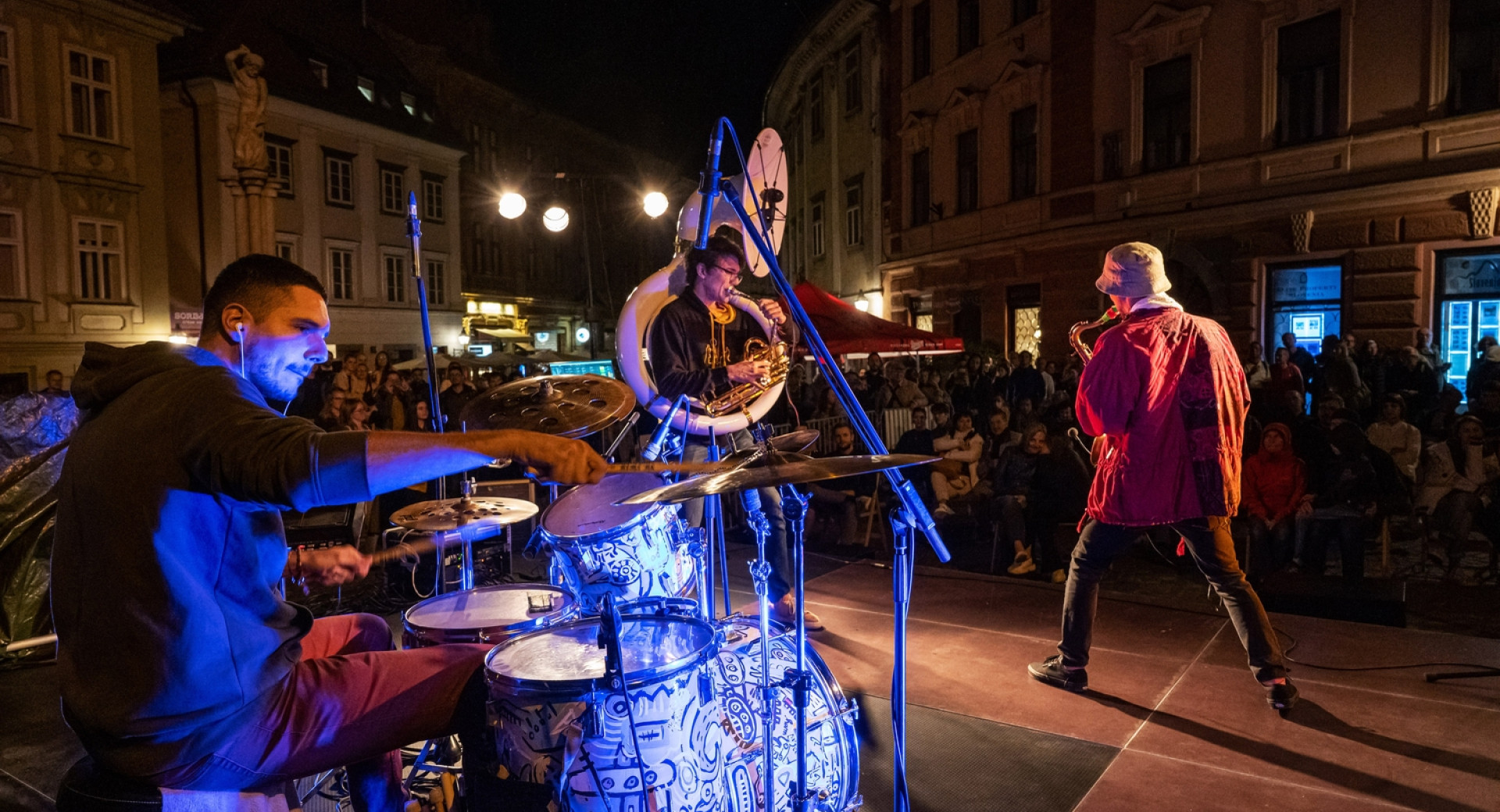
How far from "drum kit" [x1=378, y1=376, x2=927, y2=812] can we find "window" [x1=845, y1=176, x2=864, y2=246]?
21.1m

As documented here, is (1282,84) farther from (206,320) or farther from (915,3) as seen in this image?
(206,320)

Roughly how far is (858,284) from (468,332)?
56.0 ft

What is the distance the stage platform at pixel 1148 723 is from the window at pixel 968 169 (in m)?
14.9

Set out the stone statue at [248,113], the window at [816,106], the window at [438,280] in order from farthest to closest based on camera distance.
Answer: the window at [438,280], the window at [816,106], the stone statue at [248,113]

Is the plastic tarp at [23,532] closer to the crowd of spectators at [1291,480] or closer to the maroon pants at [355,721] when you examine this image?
the maroon pants at [355,721]

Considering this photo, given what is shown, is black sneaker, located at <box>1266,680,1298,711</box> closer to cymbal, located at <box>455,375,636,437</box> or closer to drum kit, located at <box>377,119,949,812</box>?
drum kit, located at <box>377,119,949,812</box>

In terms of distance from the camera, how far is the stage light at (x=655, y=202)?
9.66 m

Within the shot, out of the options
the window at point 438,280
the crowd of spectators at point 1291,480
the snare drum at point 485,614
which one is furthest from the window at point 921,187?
the snare drum at point 485,614

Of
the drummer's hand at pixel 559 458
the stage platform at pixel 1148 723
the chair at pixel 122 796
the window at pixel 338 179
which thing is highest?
the window at pixel 338 179

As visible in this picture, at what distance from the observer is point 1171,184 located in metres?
14.6

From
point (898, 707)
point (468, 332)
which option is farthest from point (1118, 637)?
point (468, 332)

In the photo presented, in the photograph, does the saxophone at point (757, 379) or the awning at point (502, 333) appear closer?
the saxophone at point (757, 379)

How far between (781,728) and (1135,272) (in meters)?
2.57

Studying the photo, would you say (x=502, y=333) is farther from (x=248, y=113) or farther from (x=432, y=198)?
(x=248, y=113)
